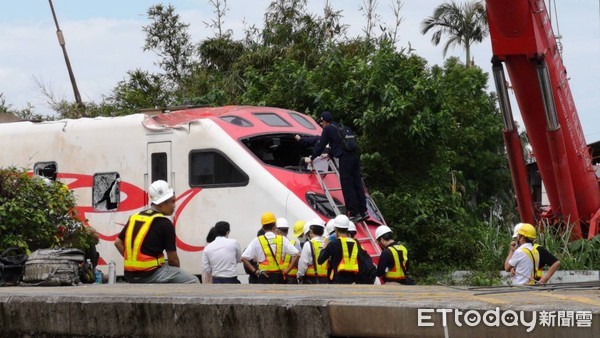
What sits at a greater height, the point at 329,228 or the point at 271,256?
the point at 329,228

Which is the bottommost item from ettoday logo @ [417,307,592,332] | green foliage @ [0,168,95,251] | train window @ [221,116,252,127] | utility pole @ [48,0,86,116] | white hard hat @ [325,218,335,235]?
ettoday logo @ [417,307,592,332]

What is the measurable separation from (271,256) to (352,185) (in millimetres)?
2697

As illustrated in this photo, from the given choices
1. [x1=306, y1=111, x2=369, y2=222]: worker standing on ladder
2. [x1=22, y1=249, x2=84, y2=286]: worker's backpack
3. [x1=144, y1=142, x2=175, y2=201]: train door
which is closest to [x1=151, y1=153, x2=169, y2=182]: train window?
[x1=144, y1=142, x2=175, y2=201]: train door

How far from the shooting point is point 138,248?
10938 mm

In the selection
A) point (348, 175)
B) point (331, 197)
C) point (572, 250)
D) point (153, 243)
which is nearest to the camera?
point (153, 243)

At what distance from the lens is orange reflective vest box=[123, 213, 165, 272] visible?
Answer: 10836 mm

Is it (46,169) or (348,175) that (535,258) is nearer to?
(348,175)

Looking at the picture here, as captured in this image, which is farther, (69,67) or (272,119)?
(69,67)

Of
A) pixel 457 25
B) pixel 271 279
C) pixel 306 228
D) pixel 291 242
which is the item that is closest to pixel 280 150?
pixel 306 228

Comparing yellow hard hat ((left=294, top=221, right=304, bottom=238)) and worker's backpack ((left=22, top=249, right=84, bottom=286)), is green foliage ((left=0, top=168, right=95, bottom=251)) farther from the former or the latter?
worker's backpack ((left=22, top=249, right=84, bottom=286))

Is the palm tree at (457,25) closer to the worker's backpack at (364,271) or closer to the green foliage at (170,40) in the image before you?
the green foliage at (170,40)

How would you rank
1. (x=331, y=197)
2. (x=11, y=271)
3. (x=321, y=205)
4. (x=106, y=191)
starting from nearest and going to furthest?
(x=11, y=271) → (x=321, y=205) → (x=331, y=197) → (x=106, y=191)

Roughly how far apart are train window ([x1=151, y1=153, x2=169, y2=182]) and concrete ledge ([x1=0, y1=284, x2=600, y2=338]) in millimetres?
9396

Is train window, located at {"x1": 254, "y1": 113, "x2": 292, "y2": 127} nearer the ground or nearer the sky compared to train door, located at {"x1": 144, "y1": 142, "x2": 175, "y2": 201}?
nearer the sky
